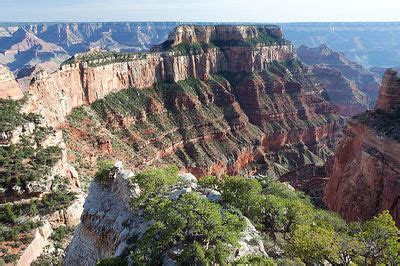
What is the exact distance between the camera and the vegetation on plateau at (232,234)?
25391mm

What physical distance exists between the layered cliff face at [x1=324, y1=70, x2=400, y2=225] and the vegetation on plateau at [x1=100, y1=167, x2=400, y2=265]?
84.4ft

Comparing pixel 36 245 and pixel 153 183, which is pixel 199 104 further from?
pixel 153 183

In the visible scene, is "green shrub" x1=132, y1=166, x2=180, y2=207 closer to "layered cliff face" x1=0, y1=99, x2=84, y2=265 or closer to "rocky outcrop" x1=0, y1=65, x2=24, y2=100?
"layered cliff face" x1=0, y1=99, x2=84, y2=265

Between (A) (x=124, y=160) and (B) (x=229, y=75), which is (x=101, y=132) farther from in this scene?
(B) (x=229, y=75)

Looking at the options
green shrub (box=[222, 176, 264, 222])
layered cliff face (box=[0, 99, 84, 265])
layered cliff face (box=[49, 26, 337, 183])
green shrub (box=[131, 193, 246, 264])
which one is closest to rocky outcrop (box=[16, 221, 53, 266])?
layered cliff face (box=[0, 99, 84, 265])

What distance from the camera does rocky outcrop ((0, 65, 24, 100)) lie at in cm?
6881

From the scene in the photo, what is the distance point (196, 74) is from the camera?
140750mm

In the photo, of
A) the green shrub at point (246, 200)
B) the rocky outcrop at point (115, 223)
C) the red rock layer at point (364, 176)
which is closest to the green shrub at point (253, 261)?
the rocky outcrop at point (115, 223)

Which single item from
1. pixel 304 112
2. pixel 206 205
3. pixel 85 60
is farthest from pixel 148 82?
pixel 206 205

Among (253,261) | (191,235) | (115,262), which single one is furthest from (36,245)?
(253,261)

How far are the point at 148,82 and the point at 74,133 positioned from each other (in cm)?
4035

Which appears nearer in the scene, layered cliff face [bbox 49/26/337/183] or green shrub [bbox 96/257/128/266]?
green shrub [bbox 96/257/128/266]

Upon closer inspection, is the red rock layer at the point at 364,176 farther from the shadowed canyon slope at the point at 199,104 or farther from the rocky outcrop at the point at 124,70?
the rocky outcrop at the point at 124,70

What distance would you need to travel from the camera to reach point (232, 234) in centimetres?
2600
